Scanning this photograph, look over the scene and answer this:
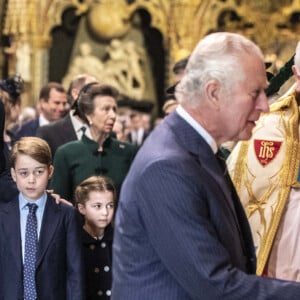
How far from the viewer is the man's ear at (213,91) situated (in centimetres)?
269

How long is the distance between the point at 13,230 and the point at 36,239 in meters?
0.12

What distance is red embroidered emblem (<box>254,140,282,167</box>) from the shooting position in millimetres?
4141

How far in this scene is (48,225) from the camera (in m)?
4.82

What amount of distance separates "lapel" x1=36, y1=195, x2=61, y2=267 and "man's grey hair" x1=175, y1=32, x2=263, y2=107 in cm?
219

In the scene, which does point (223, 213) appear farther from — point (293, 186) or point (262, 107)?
point (293, 186)

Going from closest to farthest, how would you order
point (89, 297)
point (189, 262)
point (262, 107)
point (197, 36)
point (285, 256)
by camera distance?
point (189, 262)
point (262, 107)
point (285, 256)
point (89, 297)
point (197, 36)

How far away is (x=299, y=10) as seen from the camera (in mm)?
13156

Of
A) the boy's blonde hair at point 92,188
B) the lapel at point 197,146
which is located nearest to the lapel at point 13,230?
the boy's blonde hair at point 92,188

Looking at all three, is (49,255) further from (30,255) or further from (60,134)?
(60,134)

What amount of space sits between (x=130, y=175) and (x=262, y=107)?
41cm

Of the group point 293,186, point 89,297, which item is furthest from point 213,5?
point 293,186

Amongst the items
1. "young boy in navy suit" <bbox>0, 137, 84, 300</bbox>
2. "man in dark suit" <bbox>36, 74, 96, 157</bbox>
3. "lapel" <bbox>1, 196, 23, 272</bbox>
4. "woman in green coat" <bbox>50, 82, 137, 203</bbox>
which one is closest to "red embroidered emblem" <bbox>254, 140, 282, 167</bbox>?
"young boy in navy suit" <bbox>0, 137, 84, 300</bbox>

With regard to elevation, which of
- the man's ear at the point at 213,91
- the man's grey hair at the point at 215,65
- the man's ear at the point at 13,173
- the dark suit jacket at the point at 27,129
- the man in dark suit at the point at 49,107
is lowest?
the dark suit jacket at the point at 27,129

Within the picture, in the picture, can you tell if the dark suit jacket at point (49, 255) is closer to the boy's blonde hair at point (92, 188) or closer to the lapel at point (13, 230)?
the lapel at point (13, 230)
